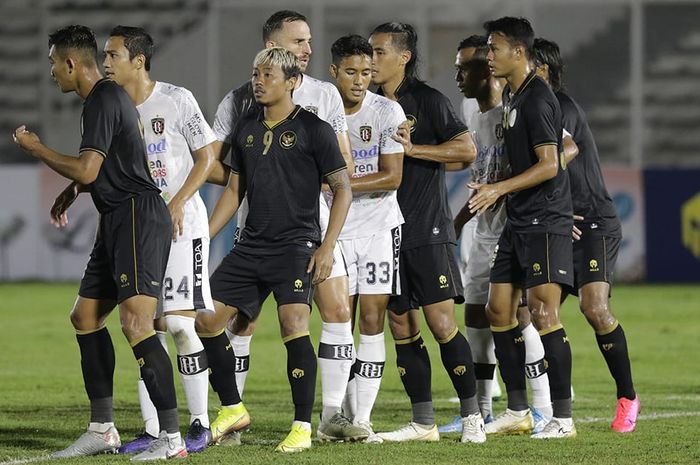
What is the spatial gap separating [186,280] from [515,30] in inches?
86.6

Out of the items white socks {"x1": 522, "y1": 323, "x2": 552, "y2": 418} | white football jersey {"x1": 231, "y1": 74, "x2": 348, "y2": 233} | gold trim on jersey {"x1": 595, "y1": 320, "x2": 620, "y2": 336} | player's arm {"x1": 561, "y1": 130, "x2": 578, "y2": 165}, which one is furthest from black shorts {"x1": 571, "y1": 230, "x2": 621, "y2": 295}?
white football jersey {"x1": 231, "y1": 74, "x2": 348, "y2": 233}

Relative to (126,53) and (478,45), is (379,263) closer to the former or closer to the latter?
(478,45)

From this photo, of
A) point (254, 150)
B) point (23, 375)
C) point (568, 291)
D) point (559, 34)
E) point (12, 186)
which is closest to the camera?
point (254, 150)

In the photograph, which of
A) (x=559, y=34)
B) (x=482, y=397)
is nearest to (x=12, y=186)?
(x=559, y=34)

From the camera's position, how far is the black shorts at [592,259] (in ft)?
27.5

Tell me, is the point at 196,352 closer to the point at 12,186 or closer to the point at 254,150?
the point at 254,150

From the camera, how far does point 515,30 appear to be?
7766 mm

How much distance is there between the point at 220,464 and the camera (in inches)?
265

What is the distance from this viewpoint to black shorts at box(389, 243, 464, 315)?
7801mm

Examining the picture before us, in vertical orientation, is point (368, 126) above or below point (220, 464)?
above

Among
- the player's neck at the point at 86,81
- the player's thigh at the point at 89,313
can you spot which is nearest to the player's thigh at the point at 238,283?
the player's thigh at the point at 89,313

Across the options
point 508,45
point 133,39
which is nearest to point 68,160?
point 133,39

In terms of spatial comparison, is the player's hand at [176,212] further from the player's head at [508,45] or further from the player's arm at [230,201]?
the player's head at [508,45]

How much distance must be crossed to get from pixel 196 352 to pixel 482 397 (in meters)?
2.01
